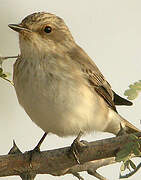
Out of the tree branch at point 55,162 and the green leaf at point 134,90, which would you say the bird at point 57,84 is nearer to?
the tree branch at point 55,162

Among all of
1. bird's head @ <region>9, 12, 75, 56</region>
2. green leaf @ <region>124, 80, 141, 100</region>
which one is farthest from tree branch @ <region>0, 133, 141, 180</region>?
bird's head @ <region>9, 12, 75, 56</region>

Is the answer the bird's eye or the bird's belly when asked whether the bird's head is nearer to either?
the bird's eye

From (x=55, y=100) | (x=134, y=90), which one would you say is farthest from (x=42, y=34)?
(x=134, y=90)

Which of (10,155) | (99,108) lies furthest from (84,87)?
(10,155)

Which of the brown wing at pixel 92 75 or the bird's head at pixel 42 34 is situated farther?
the brown wing at pixel 92 75

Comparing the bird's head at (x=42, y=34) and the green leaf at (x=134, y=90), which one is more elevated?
the green leaf at (x=134, y=90)

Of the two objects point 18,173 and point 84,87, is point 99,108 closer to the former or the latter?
point 84,87

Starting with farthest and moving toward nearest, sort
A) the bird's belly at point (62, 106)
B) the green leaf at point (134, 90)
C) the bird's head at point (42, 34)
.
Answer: the bird's head at point (42, 34) < the bird's belly at point (62, 106) < the green leaf at point (134, 90)

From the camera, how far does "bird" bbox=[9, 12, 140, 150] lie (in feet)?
12.9

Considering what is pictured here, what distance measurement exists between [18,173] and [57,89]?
3.69 ft

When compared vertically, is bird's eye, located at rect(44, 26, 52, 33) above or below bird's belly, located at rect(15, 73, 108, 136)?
above

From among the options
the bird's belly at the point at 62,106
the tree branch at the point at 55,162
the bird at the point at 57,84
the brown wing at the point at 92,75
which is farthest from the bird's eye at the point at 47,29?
the tree branch at the point at 55,162

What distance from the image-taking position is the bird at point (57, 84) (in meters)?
3.93

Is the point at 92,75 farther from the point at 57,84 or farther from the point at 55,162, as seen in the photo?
the point at 55,162
